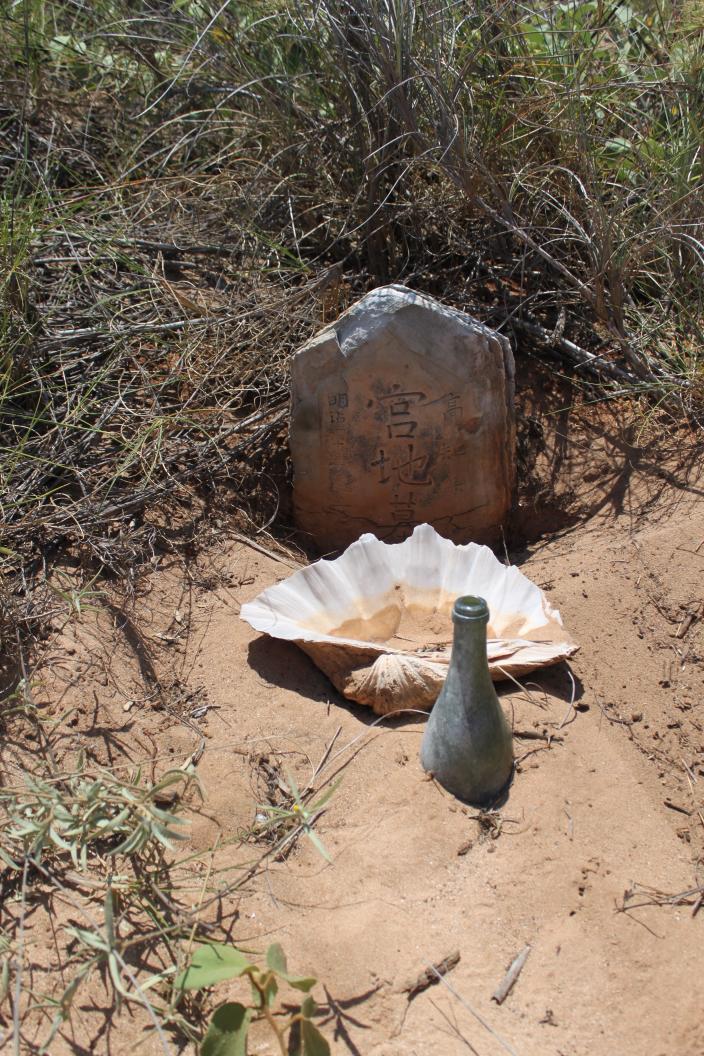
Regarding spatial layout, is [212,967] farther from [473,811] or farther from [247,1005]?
[473,811]

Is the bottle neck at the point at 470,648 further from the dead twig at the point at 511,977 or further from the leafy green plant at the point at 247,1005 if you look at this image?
the leafy green plant at the point at 247,1005

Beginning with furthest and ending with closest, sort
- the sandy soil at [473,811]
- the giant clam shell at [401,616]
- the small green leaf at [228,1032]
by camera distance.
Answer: the giant clam shell at [401,616] < the sandy soil at [473,811] < the small green leaf at [228,1032]

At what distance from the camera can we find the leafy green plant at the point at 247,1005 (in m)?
1.54

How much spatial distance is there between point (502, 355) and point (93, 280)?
4.51 ft

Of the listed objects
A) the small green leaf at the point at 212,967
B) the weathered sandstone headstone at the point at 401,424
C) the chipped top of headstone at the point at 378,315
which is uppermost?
the chipped top of headstone at the point at 378,315

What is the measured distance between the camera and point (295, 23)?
3.21m

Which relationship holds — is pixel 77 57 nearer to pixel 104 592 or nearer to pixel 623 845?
pixel 104 592

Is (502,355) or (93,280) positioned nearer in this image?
(502,355)

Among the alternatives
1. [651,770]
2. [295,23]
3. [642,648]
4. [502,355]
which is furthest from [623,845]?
[295,23]

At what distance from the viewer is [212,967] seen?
1.64 metres

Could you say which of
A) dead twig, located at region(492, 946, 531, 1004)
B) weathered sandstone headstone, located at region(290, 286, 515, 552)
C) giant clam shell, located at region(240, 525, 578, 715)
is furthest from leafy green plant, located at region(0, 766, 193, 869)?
weathered sandstone headstone, located at region(290, 286, 515, 552)

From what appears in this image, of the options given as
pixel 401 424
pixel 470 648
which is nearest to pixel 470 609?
pixel 470 648

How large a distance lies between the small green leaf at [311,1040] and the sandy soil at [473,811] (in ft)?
0.27

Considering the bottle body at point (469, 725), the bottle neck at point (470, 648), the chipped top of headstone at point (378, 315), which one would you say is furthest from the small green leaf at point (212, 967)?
the chipped top of headstone at point (378, 315)
